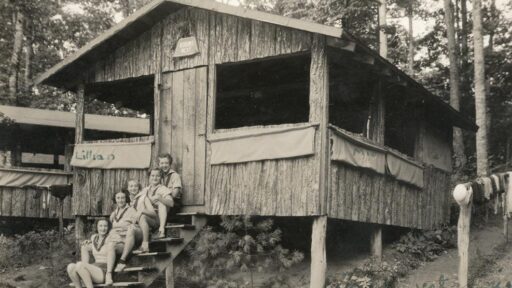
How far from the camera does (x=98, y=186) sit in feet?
38.3

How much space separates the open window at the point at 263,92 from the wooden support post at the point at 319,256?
138 inches

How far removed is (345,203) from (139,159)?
3.97 metres

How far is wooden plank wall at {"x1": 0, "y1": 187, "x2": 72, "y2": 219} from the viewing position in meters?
15.0

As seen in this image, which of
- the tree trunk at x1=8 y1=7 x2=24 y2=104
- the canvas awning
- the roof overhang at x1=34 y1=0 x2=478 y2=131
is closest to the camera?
the roof overhang at x1=34 y1=0 x2=478 y2=131

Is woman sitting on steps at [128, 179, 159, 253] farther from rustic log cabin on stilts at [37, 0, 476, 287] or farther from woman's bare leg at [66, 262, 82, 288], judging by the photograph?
woman's bare leg at [66, 262, 82, 288]

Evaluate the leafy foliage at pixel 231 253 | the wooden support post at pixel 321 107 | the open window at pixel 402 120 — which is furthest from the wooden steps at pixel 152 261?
the open window at pixel 402 120

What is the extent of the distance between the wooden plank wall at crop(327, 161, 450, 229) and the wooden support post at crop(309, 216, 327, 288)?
0.25 m

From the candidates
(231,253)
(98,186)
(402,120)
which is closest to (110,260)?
(231,253)

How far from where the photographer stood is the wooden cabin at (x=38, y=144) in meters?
15.0

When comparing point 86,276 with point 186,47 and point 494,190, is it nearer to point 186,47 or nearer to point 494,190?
point 186,47

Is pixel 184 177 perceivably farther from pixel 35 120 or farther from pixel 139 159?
pixel 35 120

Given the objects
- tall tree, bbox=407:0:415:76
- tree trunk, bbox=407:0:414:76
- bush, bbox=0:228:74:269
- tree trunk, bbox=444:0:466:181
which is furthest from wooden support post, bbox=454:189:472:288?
tree trunk, bbox=407:0:414:76

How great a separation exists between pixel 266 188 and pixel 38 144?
1236 centimetres

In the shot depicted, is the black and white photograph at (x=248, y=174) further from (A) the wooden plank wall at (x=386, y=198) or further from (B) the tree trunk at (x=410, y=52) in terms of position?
(B) the tree trunk at (x=410, y=52)
